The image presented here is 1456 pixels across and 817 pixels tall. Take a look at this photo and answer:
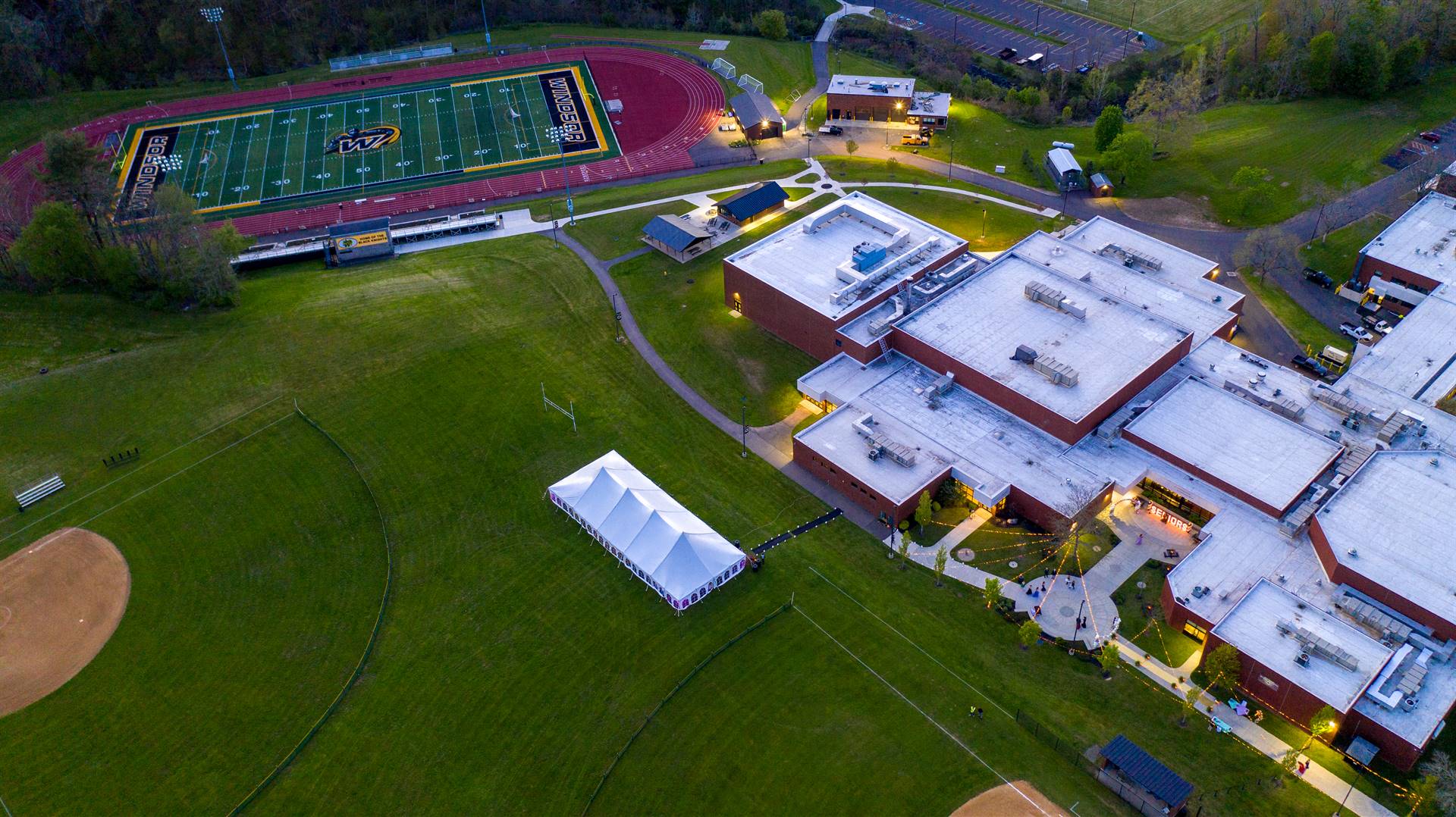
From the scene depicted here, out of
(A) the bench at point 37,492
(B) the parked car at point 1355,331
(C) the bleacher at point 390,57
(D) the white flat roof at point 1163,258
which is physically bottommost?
(A) the bench at point 37,492

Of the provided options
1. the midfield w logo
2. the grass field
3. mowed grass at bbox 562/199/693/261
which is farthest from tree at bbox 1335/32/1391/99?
the midfield w logo

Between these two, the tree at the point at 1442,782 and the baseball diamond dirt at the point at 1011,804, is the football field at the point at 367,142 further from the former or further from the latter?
the tree at the point at 1442,782

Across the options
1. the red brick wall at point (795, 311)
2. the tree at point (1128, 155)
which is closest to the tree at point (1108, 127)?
the tree at point (1128, 155)

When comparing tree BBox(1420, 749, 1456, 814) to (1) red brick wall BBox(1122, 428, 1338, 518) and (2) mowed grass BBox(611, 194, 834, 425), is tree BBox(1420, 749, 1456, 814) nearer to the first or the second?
(1) red brick wall BBox(1122, 428, 1338, 518)

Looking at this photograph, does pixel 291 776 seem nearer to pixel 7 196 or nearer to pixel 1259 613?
pixel 1259 613

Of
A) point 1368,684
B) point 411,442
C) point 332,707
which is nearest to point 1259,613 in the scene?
point 1368,684

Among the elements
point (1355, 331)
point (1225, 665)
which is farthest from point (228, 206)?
point (1355, 331)
